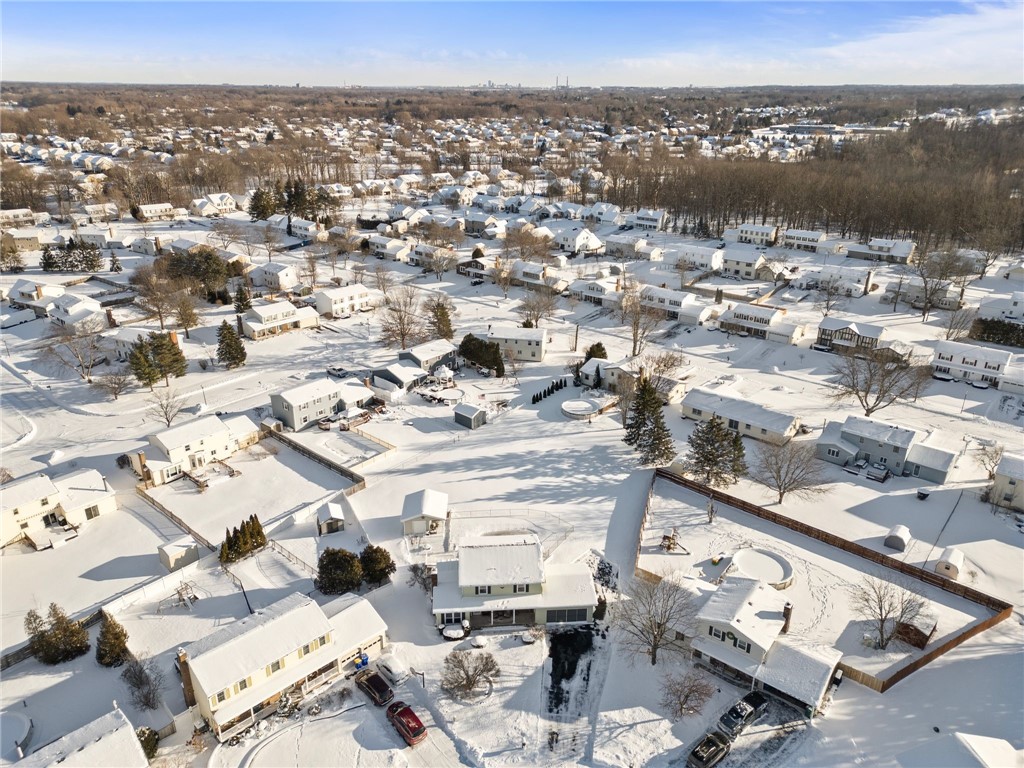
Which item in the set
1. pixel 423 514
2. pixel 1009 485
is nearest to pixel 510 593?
pixel 423 514

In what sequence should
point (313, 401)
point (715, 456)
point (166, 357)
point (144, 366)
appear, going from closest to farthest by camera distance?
point (715, 456) → point (313, 401) → point (144, 366) → point (166, 357)

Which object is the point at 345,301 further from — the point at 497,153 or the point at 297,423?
the point at 497,153

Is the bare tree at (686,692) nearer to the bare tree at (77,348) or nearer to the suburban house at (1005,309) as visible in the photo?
the bare tree at (77,348)

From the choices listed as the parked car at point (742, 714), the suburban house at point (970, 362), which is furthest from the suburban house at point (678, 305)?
the parked car at point (742, 714)

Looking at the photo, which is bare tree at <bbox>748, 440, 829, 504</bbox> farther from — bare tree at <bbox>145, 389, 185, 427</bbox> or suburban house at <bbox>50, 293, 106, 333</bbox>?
suburban house at <bbox>50, 293, 106, 333</bbox>

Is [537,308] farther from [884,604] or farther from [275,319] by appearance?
[884,604]

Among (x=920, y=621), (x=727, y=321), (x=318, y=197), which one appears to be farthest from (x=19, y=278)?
(x=920, y=621)
